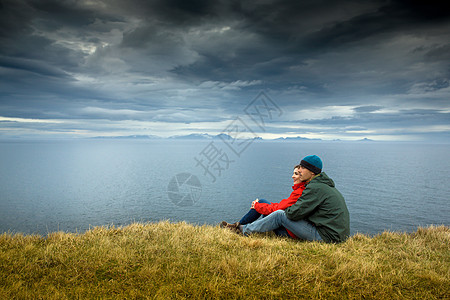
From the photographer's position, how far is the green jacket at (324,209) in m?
6.38

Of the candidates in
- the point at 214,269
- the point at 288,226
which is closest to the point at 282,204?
the point at 288,226

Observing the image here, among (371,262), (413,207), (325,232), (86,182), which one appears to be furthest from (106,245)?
(86,182)

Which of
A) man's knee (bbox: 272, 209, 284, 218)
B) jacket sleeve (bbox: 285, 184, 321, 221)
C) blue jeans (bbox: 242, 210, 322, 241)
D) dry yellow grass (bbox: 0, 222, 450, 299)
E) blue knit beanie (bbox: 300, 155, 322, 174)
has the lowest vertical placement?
dry yellow grass (bbox: 0, 222, 450, 299)

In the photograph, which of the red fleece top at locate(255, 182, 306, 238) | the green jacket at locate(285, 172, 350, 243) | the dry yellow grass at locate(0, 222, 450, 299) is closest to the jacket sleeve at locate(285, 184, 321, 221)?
the green jacket at locate(285, 172, 350, 243)

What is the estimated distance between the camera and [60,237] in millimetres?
6820

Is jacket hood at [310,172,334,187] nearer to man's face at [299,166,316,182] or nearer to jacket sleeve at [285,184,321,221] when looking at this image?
jacket sleeve at [285,184,321,221]

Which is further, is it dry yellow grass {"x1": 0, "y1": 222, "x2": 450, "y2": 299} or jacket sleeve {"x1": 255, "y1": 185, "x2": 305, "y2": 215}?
jacket sleeve {"x1": 255, "y1": 185, "x2": 305, "y2": 215}

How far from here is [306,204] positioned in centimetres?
641

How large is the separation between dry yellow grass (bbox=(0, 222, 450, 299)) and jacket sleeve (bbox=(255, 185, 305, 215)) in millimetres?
956

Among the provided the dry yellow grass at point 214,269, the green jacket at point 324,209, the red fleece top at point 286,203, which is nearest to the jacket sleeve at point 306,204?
the green jacket at point 324,209

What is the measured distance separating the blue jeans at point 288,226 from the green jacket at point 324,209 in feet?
0.47

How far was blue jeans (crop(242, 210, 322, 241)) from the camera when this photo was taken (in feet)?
22.7

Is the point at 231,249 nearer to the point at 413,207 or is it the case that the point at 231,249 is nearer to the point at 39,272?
the point at 39,272

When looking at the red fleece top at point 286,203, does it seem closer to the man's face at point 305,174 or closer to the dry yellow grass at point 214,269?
the man's face at point 305,174
